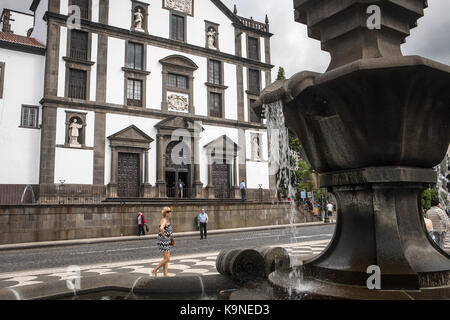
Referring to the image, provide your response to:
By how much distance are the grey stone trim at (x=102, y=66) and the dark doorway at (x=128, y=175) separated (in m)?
4.07

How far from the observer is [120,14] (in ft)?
84.0

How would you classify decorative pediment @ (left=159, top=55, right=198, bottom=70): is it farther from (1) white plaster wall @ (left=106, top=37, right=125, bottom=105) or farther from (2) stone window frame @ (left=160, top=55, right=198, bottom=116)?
(1) white plaster wall @ (left=106, top=37, right=125, bottom=105)

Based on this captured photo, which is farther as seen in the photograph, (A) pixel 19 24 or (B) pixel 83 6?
(A) pixel 19 24

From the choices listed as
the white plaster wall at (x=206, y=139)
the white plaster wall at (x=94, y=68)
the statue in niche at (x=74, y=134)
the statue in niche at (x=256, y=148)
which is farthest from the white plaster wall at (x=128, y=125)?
the statue in niche at (x=256, y=148)

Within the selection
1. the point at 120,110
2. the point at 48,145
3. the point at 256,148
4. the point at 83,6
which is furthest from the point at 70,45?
the point at 256,148

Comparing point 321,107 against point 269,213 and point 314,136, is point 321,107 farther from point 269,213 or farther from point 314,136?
point 269,213

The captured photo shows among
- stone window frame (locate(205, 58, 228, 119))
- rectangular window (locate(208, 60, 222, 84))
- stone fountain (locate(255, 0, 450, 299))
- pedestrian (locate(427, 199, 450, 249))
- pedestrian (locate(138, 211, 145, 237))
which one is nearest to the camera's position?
stone fountain (locate(255, 0, 450, 299))

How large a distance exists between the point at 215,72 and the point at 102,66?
29.2ft

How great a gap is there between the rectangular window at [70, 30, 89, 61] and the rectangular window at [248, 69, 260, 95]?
13.0 m

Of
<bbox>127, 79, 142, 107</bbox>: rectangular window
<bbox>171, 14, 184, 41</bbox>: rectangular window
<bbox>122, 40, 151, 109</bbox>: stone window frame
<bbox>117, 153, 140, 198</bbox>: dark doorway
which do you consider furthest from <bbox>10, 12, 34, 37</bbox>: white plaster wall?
<bbox>117, 153, 140, 198</bbox>: dark doorway

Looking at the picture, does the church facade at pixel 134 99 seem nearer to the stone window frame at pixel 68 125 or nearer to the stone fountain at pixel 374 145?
the stone window frame at pixel 68 125

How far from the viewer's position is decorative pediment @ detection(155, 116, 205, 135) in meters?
25.8

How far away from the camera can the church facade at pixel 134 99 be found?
2222 cm

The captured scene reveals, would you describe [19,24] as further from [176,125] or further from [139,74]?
[176,125]
